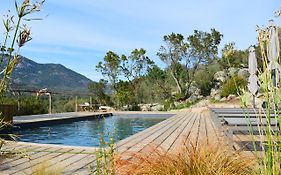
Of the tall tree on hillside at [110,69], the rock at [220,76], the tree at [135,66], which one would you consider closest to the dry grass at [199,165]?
the tree at [135,66]

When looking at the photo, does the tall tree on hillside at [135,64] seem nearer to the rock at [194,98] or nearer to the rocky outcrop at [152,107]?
the rocky outcrop at [152,107]

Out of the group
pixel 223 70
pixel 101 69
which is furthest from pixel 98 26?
pixel 223 70

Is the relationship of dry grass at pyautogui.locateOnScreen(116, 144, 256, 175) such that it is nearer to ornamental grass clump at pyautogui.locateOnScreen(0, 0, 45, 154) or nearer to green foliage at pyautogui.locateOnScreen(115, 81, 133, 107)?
ornamental grass clump at pyautogui.locateOnScreen(0, 0, 45, 154)

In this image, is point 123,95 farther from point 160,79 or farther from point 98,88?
point 160,79

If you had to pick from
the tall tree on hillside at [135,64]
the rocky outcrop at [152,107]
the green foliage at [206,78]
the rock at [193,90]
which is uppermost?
the tall tree on hillside at [135,64]

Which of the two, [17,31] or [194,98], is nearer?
[17,31]

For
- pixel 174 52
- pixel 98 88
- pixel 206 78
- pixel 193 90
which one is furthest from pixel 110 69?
pixel 206 78

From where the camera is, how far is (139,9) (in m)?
10.7

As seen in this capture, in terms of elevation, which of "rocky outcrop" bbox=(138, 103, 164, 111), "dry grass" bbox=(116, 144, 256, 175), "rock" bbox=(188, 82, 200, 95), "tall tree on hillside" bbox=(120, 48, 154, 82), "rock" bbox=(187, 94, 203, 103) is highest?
"tall tree on hillside" bbox=(120, 48, 154, 82)

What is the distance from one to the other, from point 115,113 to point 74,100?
3.27 metres

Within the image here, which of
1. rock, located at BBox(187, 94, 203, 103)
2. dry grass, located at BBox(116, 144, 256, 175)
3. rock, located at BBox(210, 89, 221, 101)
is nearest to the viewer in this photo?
dry grass, located at BBox(116, 144, 256, 175)

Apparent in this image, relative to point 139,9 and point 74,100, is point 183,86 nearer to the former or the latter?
point 74,100

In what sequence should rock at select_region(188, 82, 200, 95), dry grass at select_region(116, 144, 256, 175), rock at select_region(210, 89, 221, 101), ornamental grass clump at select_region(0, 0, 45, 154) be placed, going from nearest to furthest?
ornamental grass clump at select_region(0, 0, 45, 154), dry grass at select_region(116, 144, 256, 175), rock at select_region(210, 89, 221, 101), rock at select_region(188, 82, 200, 95)

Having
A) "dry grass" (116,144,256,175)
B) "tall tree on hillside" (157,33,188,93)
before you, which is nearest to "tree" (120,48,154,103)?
"tall tree on hillside" (157,33,188,93)
